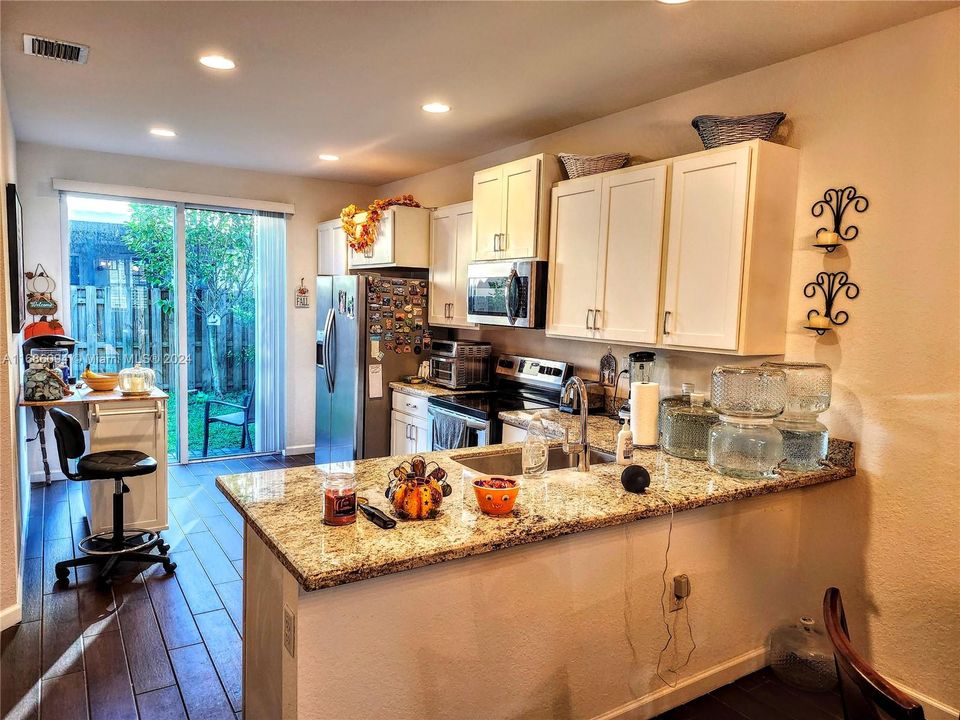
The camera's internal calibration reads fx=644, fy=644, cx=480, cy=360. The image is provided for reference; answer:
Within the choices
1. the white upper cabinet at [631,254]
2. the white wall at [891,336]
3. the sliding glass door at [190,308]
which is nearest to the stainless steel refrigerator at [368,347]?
the sliding glass door at [190,308]

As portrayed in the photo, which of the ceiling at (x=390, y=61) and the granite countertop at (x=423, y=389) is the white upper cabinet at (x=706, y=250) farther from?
the granite countertop at (x=423, y=389)

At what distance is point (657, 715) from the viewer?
2.31m

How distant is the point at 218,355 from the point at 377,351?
1.87 metres

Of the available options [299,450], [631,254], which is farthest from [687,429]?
[299,450]

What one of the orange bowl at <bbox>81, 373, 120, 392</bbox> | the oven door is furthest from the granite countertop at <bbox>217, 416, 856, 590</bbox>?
the orange bowl at <bbox>81, 373, 120, 392</bbox>

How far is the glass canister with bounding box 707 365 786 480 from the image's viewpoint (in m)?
2.35

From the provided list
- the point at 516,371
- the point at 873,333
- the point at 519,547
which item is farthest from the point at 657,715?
the point at 516,371

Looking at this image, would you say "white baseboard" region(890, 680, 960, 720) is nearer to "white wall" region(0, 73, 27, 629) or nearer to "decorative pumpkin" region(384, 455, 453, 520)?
"decorative pumpkin" region(384, 455, 453, 520)

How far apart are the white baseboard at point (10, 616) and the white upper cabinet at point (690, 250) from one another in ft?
9.49

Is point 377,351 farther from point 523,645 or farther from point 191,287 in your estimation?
point 523,645

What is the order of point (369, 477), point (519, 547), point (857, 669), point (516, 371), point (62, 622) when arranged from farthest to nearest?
point (516, 371), point (62, 622), point (369, 477), point (519, 547), point (857, 669)

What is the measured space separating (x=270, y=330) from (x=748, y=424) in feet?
15.1

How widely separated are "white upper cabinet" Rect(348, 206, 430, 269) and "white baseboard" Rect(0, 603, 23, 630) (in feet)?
9.86

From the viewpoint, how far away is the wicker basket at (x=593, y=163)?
3277 mm
